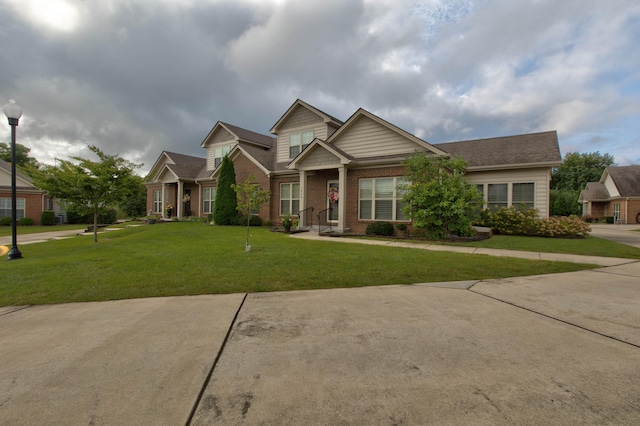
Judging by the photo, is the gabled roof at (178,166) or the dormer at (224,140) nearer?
the dormer at (224,140)

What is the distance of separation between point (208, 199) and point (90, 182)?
1083 cm

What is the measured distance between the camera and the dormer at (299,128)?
1797 centimetres

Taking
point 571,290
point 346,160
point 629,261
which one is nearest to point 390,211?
point 346,160

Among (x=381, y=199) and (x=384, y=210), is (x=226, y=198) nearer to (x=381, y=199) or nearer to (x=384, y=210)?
(x=381, y=199)

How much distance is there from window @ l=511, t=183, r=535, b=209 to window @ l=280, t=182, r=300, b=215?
11.1 m

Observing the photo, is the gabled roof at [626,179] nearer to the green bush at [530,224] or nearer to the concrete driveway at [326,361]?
the green bush at [530,224]

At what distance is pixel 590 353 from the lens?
2.93 metres

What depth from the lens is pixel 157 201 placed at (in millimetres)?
26188

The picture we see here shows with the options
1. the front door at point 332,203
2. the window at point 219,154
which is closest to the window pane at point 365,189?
the front door at point 332,203

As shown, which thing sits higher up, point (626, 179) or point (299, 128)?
point (299, 128)

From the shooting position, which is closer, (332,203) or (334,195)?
(334,195)

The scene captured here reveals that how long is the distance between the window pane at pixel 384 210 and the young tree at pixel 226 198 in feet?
29.3

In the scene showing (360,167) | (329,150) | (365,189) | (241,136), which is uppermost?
(241,136)

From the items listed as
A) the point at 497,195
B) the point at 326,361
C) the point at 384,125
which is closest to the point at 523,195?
the point at 497,195
